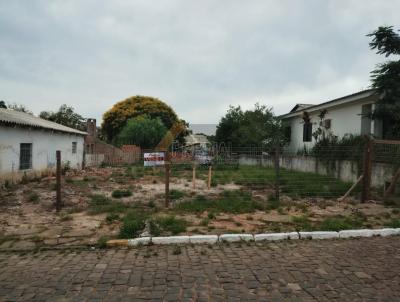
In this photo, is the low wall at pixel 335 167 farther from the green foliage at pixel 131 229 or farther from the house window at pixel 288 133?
the green foliage at pixel 131 229

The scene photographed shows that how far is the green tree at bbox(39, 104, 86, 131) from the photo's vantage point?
137 feet

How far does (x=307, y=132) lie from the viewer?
66.0 ft

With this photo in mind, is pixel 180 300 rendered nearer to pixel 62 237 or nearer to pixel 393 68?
pixel 62 237

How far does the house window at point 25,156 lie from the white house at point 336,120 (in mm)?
15202

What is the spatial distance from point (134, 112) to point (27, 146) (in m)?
23.6

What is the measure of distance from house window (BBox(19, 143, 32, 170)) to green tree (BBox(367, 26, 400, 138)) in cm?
1529

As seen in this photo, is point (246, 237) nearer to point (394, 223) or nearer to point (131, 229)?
point (131, 229)

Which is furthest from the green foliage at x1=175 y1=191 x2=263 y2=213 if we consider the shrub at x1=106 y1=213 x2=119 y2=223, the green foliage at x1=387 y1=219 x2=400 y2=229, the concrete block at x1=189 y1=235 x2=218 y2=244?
the green foliage at x1=387 y1=219 x2=400 y2=229

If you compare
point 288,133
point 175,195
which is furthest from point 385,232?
point 288,133

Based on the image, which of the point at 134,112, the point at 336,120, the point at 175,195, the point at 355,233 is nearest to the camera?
the point at 355,233

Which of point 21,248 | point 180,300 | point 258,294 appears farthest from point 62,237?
point 258,294

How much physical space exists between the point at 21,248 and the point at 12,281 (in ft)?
4.50

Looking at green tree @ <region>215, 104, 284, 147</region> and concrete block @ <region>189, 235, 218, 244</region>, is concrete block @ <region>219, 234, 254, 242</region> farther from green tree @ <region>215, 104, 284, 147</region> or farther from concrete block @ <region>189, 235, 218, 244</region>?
green tree @ <region>215, 104, 284, 147</region>

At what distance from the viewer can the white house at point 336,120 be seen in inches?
559
